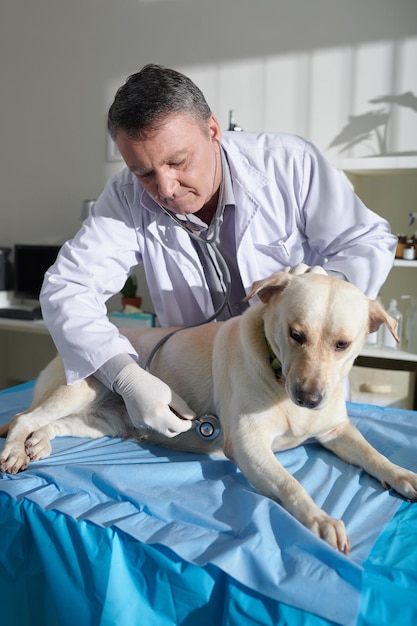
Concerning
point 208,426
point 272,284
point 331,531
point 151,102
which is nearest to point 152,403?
point 208,426

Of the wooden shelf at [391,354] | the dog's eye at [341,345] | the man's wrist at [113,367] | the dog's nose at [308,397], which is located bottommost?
the wooden shelf at [391,354]

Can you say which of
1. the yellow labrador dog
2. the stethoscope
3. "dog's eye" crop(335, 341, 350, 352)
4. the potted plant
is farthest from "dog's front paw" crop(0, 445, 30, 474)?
the potted plant

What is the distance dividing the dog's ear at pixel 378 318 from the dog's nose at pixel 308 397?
216mm

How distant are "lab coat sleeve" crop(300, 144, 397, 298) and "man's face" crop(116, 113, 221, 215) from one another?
0.89 ft

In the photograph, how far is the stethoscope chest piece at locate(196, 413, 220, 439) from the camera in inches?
45.8

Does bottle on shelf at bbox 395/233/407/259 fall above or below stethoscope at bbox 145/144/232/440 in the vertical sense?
below

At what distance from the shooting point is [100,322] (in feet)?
4.26

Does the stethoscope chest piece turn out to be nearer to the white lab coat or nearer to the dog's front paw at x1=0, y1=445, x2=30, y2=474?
the white lab coat

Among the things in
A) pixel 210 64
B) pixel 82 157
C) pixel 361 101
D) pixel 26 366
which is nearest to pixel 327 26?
pixel 361 101

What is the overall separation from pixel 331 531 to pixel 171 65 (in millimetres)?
3175

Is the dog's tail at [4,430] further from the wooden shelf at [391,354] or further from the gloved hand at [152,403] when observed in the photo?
the wooden shelf at [391,354]

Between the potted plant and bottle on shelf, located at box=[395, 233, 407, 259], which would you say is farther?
the potted plant

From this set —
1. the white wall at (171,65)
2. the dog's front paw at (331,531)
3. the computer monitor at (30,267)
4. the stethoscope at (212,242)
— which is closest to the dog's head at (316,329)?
the dog's front paw at (331,531)

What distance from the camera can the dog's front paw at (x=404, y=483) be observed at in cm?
96
